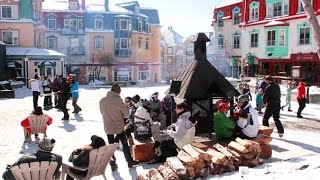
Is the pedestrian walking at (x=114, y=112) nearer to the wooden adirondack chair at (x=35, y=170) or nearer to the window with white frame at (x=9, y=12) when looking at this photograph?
the wooden adirondack chair at (x=35, y=170)

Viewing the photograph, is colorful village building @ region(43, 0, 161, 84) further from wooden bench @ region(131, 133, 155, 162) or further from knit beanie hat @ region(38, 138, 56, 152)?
knit beanie hat @ region(38, 138, 56, 152)

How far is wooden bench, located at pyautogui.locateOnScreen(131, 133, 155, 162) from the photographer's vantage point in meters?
8.18

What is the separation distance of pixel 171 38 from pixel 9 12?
43.8 meters

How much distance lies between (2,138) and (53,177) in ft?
20.4

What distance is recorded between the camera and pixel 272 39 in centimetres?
3222

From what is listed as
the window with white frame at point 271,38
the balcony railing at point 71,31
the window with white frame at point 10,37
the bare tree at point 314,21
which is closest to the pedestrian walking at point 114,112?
the bare tree at point 314,21

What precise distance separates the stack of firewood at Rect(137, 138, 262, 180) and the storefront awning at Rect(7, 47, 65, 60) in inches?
1199

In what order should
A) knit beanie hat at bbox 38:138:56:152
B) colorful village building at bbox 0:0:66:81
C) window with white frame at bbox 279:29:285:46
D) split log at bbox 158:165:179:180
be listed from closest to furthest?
knit beanie hat at bbox 38:138:56:152, split log at bbox 158:165:179:180, window with white frame at bbox 279:29:285:46, colorful village building at bbox 0:0:66:81

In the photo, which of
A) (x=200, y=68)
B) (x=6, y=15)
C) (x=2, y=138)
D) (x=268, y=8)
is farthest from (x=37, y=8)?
(x=200, y=68)

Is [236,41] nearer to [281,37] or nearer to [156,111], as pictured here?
[281,37]

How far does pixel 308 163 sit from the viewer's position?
273 inches

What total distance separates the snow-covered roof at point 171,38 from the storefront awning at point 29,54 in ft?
133

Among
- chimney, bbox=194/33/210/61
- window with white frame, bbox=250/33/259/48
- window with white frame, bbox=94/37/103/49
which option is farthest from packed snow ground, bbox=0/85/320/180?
window with white frame, bbox=94/37/103/49

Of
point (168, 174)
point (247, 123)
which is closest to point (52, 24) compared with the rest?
point (247, 123)
